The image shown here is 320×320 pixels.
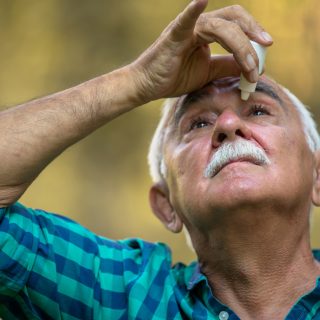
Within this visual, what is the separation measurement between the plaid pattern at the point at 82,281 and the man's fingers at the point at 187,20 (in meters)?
0.59

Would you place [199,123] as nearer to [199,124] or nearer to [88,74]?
[199,124]

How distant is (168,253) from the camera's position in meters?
2.03

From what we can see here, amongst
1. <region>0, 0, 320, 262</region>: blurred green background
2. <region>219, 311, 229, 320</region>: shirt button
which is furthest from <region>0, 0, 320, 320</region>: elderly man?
<region>0, 0, 320, 262</region>: blurred green background

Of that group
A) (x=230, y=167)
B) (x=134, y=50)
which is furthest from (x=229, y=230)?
(x=134, y=50)

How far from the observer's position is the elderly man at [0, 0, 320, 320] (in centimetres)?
175

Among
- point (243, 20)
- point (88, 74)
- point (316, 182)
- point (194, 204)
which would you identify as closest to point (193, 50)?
point (243, 20)

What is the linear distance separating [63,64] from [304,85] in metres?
1.47

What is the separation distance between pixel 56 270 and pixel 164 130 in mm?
626

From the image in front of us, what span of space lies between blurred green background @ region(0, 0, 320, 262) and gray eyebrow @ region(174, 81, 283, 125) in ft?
6.98

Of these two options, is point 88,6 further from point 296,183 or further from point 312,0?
point 296,183

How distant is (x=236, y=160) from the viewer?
1796 millimetres

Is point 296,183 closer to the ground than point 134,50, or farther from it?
closer to the ground

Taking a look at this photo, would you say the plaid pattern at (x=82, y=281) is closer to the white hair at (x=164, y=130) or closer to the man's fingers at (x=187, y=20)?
the white hair at (x=164, y=130)

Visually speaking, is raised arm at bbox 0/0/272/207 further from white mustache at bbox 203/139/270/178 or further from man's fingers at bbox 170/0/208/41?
white mustache at bbox 203/139/270/178
